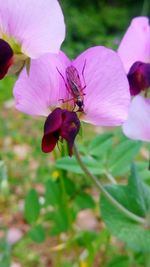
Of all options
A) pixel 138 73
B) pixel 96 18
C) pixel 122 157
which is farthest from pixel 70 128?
pixel 96 18

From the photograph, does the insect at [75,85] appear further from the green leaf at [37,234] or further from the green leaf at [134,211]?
the green leaf at [37,234]

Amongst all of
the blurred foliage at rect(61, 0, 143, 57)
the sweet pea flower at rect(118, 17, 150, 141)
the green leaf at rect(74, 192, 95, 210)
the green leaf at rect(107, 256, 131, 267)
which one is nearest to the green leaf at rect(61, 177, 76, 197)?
the green leaf at rect(74, 192, 95, 210)

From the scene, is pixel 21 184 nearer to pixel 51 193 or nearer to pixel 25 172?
pixel 25 172

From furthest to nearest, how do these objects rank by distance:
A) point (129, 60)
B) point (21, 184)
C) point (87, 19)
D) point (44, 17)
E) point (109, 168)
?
point (87, 19)
point (21, 184)
point (109, 168)
point (129, 60)
point (44, 17)

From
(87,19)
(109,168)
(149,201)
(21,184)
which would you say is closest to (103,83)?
(149,201)

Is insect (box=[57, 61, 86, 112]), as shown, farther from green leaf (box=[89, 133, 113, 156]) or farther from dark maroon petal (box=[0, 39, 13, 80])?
green leaf (box=[89, 133, 113, 156])

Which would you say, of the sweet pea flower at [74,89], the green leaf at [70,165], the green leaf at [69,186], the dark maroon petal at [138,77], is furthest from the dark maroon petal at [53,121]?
the green leaf at [69,186]

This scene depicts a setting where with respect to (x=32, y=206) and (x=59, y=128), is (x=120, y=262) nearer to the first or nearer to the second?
(x=32, y=206)
